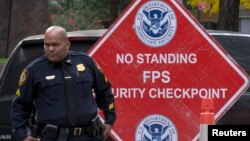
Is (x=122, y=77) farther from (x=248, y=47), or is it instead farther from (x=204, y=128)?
(x=248, y=47)

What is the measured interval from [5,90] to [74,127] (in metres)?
1.96

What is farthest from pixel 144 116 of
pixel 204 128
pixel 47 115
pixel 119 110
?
pixel 47 115

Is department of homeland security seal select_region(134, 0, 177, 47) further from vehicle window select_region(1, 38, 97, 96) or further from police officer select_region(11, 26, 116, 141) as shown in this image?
vehicle window select_region(1, 38, 97, 96)

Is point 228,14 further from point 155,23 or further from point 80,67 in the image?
point 80,67

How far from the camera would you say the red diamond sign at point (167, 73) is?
7.39 meters

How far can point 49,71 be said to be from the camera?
21.4 feet

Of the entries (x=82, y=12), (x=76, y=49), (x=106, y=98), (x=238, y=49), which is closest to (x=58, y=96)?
(x=106, y=98)

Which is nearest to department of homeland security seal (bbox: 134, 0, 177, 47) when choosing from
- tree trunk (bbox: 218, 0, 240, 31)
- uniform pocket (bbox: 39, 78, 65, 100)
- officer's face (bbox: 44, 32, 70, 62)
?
officer's face (bbox: 44, 32, 70, 62)

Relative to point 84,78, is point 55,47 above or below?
above

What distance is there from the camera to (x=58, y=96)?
6.47 meters

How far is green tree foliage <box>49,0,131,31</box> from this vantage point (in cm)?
4716

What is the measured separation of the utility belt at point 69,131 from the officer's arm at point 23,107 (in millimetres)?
166

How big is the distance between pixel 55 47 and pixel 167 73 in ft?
4.31

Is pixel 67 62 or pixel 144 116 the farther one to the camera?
pixel 144 116
